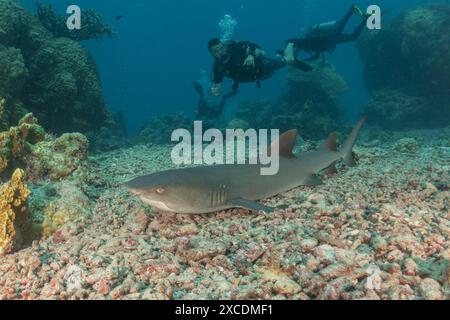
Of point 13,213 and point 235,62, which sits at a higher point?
point 235,62

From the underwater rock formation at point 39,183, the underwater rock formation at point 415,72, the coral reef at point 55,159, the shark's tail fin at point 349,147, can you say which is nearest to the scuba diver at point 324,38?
the underwater rock formation at point 415,72

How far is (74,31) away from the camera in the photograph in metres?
13.0

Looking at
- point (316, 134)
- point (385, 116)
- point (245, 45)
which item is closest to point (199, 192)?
point (245, 45)

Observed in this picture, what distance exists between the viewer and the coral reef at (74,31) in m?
12.2

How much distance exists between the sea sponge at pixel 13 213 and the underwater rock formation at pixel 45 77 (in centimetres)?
493

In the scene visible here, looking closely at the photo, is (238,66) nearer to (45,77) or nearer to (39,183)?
(45,77)

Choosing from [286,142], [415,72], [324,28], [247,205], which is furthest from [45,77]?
[415,72]

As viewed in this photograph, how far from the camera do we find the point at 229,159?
27.1 ft

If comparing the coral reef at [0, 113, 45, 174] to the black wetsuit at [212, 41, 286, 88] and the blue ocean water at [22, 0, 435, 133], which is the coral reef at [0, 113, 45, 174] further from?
the blue ocean water at [22, 0, 435, 133]

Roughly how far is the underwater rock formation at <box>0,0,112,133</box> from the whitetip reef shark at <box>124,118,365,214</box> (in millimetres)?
5950

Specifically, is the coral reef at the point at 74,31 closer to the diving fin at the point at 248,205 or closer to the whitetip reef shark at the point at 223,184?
the whitetip reef shark at the point at 223,184

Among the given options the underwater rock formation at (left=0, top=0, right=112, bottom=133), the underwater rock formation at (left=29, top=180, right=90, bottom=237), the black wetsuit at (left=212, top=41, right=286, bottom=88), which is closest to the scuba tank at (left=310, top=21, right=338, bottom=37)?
the black wetsuit at (left=212, top=41, right=286, bottom=88)

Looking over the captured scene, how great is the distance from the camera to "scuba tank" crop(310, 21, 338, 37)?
15.2m

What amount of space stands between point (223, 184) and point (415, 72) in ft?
59.3
